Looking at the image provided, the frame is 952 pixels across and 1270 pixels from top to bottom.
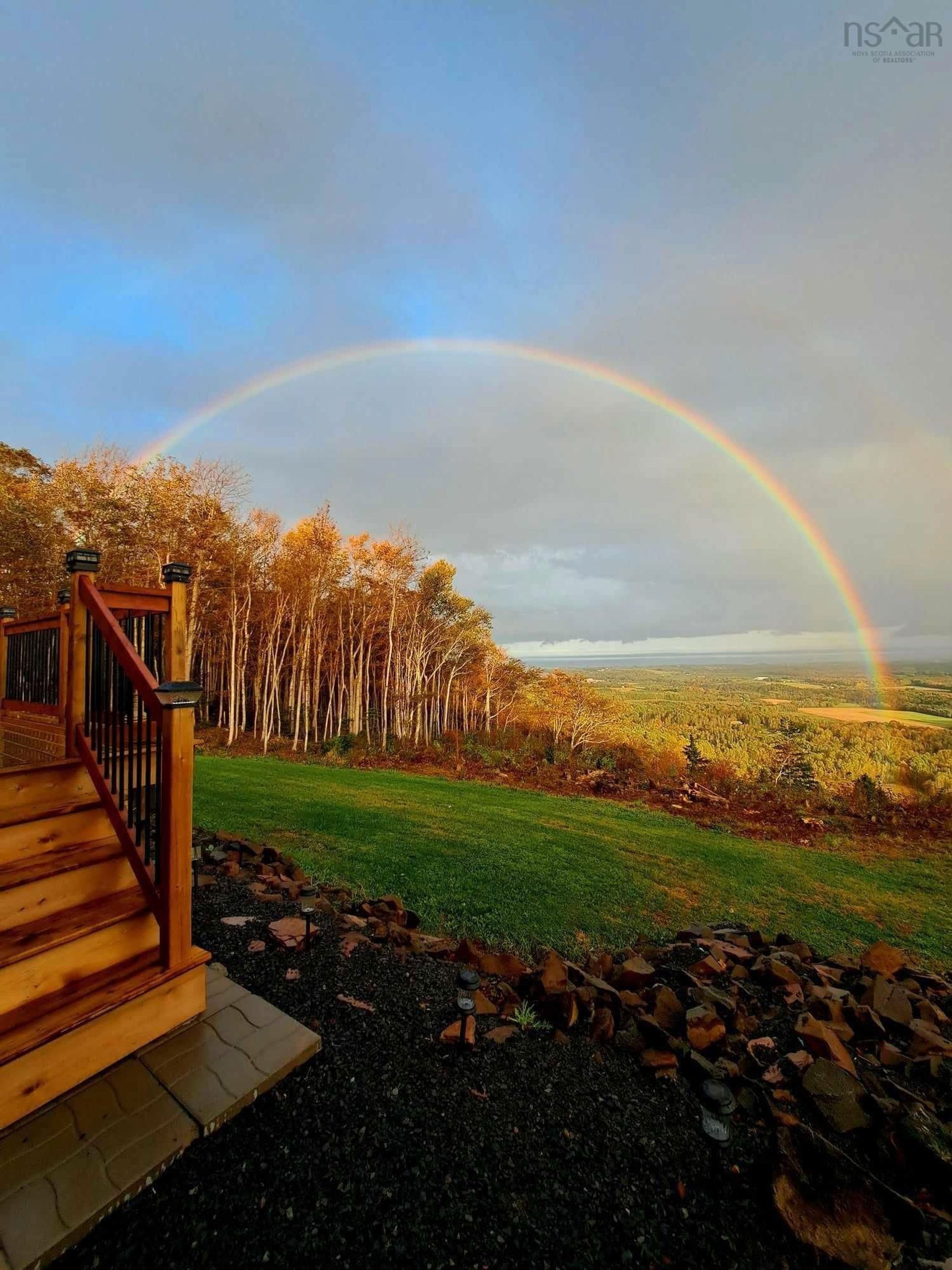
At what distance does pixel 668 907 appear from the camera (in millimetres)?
5070

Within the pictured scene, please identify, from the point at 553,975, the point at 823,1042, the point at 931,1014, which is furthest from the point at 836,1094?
the point at 931,1014

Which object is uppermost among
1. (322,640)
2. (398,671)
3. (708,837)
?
(322,640)

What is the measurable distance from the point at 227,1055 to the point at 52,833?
154 centimetres

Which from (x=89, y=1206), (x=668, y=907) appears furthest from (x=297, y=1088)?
(x=668, y=907)

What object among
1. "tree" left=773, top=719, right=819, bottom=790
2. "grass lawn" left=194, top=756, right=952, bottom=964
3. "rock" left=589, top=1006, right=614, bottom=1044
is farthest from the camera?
"tree" left=773, top=719, right=819, bottom=790

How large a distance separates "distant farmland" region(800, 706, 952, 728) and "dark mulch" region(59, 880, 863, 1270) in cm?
1850

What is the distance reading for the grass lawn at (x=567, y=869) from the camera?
4594 mm

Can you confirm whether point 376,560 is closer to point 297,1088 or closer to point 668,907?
point 668,907

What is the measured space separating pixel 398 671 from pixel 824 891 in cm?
1512

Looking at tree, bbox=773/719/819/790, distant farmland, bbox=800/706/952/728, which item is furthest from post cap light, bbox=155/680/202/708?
→ distant farmland, bbox=800/706/952/728

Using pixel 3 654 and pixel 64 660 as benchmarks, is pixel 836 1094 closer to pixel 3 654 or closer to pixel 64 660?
pixel 64 660

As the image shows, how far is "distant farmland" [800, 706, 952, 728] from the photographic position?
51.8 feet

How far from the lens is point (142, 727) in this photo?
2586mm

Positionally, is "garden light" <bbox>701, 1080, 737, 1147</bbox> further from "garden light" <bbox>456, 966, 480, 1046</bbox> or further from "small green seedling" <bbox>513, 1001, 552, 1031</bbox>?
"garden light" <bbox>456, 966, 480, 1046</bbox>
